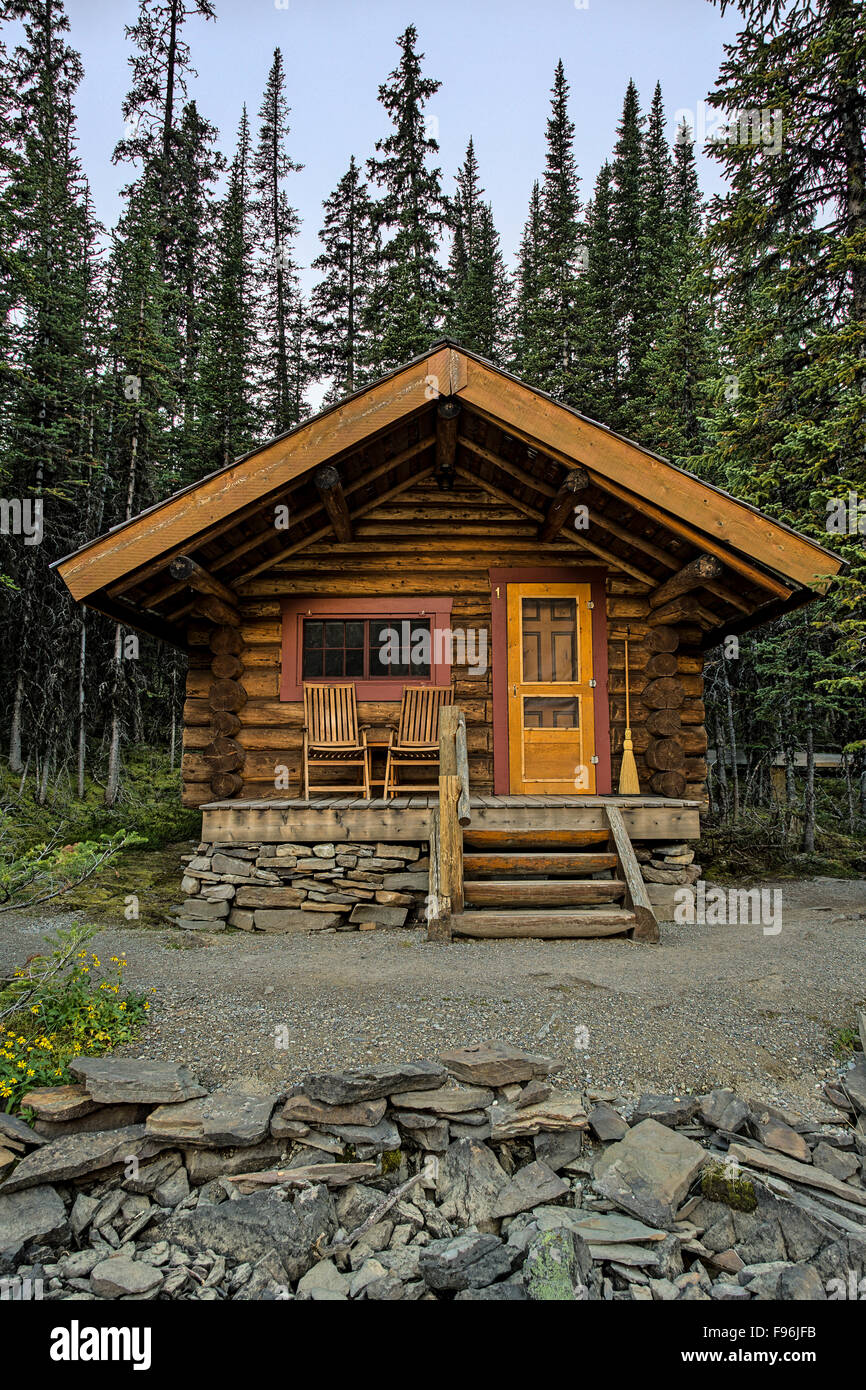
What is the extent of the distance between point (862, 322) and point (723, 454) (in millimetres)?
2126

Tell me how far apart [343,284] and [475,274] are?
4207mm

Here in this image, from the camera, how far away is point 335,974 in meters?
4.59

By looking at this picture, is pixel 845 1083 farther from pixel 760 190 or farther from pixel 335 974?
pixel 760 190

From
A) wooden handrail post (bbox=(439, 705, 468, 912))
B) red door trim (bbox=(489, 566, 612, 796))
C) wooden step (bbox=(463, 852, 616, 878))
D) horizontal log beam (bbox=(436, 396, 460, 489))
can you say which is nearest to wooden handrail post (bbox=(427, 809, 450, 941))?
wooden handrail post (bbox=(439, 705, 468, 912))

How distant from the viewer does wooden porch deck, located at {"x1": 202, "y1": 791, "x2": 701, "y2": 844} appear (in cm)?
621

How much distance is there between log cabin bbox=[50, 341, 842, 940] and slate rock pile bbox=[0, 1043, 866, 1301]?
2.59 metres

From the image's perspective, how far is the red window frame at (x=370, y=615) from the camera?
761cm

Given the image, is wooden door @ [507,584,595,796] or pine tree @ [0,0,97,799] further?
pine tree @ [0,0,97,799]

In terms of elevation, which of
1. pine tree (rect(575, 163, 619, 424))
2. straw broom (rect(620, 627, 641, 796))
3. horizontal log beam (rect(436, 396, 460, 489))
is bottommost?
straw broom (rect(620, 627, 641, 796))

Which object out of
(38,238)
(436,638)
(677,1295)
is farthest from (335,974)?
(38,238)

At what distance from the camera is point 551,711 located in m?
7.62

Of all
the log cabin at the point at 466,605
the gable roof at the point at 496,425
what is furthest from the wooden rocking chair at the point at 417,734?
the gable roof at the point at 496,425

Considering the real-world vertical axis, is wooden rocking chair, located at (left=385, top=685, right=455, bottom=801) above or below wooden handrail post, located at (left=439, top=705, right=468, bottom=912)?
above

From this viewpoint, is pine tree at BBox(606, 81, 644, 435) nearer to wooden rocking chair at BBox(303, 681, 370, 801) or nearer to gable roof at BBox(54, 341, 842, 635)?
gable roof at BBox(54, 341, 842, 635)
